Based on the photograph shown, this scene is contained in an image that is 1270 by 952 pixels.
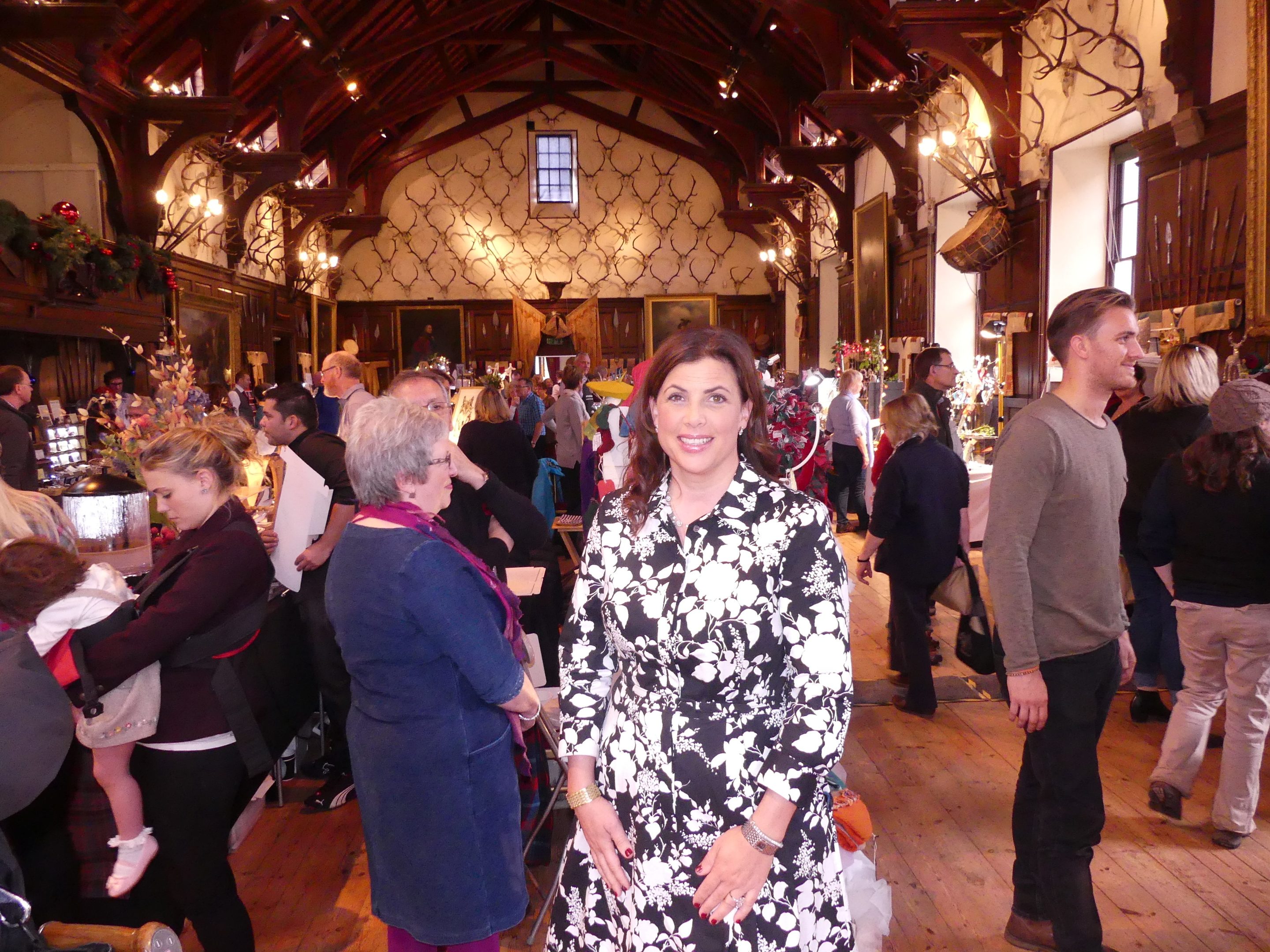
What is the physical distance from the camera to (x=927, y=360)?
17.4 feet

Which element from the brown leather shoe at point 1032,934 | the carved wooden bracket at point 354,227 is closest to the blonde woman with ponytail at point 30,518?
the brown leather shoe at point 1032,934

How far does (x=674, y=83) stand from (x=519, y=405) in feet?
31.3

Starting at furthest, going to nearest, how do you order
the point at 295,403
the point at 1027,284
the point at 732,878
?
1. the point at 1027,284
2. the point at 295,403
3. the point at 732,878

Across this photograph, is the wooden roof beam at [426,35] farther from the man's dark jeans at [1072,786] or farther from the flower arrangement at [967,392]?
the man's dark jeans at [1072,786]

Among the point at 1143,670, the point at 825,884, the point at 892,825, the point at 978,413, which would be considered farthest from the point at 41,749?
the point at 978,413

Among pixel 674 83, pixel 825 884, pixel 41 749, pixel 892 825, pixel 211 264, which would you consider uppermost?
pixel 674 83

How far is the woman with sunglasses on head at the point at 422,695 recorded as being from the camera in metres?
1.78

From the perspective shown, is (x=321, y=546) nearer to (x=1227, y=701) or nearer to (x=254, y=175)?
(x=1227, y=701)

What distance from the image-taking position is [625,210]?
17766mm

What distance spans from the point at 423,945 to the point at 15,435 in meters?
4.70

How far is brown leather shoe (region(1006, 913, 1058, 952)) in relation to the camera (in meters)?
2.42

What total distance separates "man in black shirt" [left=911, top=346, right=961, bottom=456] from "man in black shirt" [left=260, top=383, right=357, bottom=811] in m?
3.21

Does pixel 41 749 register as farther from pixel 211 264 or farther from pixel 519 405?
pixel 211 264

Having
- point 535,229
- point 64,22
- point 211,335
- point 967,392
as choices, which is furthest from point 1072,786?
point 535,229
